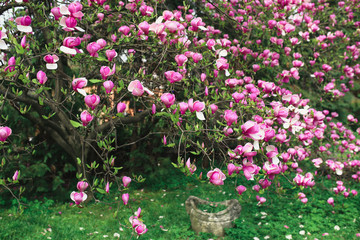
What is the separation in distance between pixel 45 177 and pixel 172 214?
2649mm

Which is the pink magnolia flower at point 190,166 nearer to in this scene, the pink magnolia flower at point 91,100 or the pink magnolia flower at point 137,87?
the pink magnolia flower at point 137,87

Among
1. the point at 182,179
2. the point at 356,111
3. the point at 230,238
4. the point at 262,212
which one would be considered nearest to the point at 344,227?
the point at 262,212

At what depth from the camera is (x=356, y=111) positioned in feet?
29.7

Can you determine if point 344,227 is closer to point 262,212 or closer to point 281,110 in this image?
point 262,212

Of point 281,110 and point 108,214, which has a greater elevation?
point 281,110

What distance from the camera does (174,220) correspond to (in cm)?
455

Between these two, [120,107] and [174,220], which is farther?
[174,220]

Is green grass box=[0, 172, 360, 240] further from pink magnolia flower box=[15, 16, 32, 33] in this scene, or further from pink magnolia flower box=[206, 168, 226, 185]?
pink magnolia flower box=[15, 16, 32, 33]

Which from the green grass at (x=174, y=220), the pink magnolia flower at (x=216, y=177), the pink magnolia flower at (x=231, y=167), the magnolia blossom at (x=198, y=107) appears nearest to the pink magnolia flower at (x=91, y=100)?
the magnolia blossom at (x=198, y=107)

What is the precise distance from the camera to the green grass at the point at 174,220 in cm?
389

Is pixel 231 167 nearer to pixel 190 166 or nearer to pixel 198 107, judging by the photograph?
pixel 190 166

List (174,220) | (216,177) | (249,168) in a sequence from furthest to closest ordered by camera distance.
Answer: (174,220)
(249,168)
(216,177)

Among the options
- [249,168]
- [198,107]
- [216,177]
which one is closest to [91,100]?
[198,107]

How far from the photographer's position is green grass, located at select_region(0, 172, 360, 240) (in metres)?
3.89
